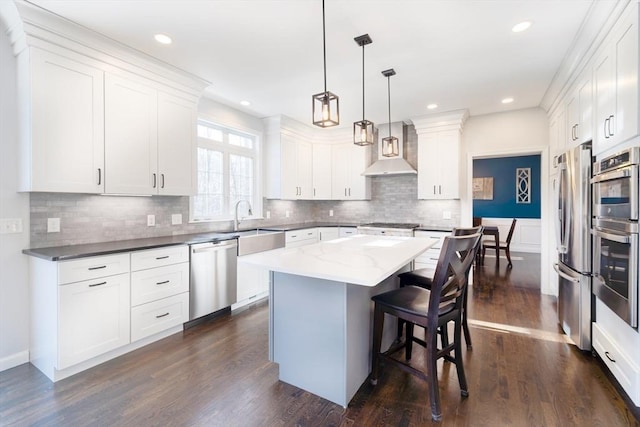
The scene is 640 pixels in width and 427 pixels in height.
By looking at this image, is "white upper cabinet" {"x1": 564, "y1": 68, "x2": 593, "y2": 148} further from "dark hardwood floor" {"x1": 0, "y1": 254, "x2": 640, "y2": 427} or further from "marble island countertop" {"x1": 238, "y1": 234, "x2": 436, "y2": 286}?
"dark hardwood floor" {"x1": 0, "y1": 254, "x2": 640, "y2": 427}

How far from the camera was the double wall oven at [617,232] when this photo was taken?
1.83m

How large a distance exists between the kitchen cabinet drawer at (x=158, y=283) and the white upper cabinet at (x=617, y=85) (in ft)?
11.8

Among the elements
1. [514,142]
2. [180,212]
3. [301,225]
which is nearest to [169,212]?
[180,212]

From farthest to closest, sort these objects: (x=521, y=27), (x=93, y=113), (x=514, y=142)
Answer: (x=514, y=142), (x=93, y=113), (x=521, y=27)

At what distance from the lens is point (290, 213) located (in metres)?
5.58

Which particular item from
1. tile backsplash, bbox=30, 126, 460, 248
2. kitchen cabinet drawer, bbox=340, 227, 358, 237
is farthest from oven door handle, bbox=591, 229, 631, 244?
kitchen cabinet drawer, bbox=340, 227, 358, 237

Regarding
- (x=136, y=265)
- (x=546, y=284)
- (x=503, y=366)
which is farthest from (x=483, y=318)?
(x=136, y=265)

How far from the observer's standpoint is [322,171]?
5.71 meters

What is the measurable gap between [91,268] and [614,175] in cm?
378

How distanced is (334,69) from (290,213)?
295cm

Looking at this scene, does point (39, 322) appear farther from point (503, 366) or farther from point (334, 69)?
point (503, 366)

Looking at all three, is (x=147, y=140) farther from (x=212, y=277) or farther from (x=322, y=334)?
(x=322, y=334)

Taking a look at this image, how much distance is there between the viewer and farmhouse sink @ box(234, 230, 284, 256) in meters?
3.68

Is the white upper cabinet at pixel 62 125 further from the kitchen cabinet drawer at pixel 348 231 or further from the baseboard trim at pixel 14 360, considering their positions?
the kitchen cabinet drawer at pixel 348 231
